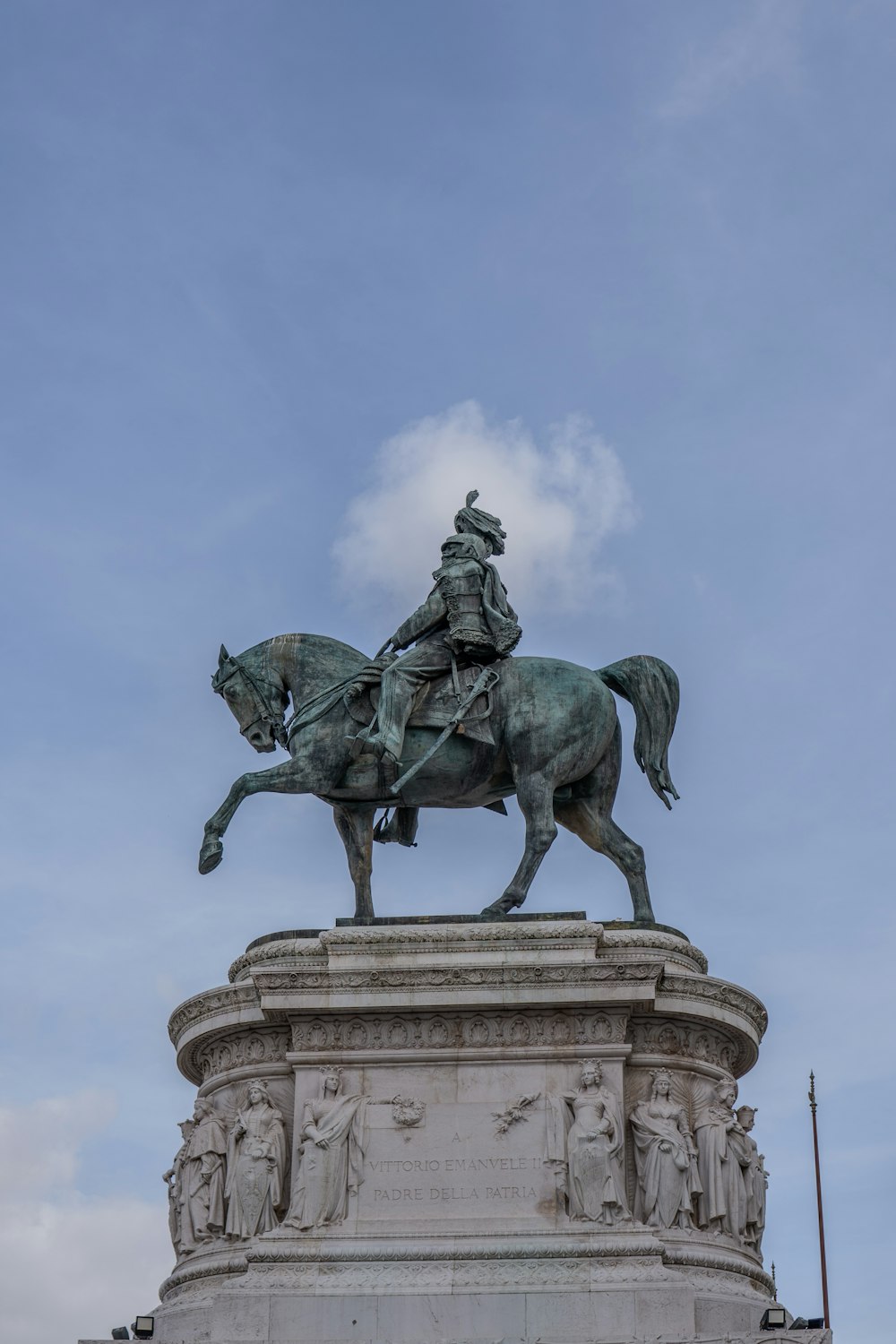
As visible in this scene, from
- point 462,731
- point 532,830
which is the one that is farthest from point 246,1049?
point 462,731

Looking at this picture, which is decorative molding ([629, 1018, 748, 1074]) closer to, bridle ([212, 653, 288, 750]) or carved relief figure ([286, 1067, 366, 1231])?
carved relief figure ([286, 1067, 366, 1231])

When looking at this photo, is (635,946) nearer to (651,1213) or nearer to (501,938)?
(501,938)

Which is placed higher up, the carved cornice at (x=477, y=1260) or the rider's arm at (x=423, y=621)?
the rider's arm at (x=423, y=621)

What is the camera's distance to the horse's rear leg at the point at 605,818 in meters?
25.3

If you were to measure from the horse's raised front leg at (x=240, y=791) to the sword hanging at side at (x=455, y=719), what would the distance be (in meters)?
1.26

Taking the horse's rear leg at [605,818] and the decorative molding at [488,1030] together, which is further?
the horse's rear leg at [605,818]

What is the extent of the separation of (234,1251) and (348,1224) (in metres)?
1.55

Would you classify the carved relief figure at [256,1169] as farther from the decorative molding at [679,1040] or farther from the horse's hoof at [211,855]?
the decorative molding at [679,1040]

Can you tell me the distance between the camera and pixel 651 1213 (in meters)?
22.0

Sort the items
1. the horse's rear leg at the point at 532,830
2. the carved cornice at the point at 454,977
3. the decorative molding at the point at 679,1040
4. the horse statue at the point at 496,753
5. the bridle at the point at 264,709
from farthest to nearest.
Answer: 1. the bridle at the point at 264,709
2. the horse statue at the point at 496,753
3. the horse's rear leg at the point at 532,830
4. the decorative molding at the point at 679,1040
5. the carved cornice at the point at 454,977

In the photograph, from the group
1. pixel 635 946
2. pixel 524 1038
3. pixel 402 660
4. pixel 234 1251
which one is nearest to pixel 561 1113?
pixel 524 1038

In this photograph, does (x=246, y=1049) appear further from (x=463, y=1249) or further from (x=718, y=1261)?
(x=718, y=1261)

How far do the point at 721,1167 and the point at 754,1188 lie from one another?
2.40ft

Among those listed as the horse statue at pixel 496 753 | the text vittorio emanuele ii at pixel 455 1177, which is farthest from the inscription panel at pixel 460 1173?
the horse statue at pixel 496 753
